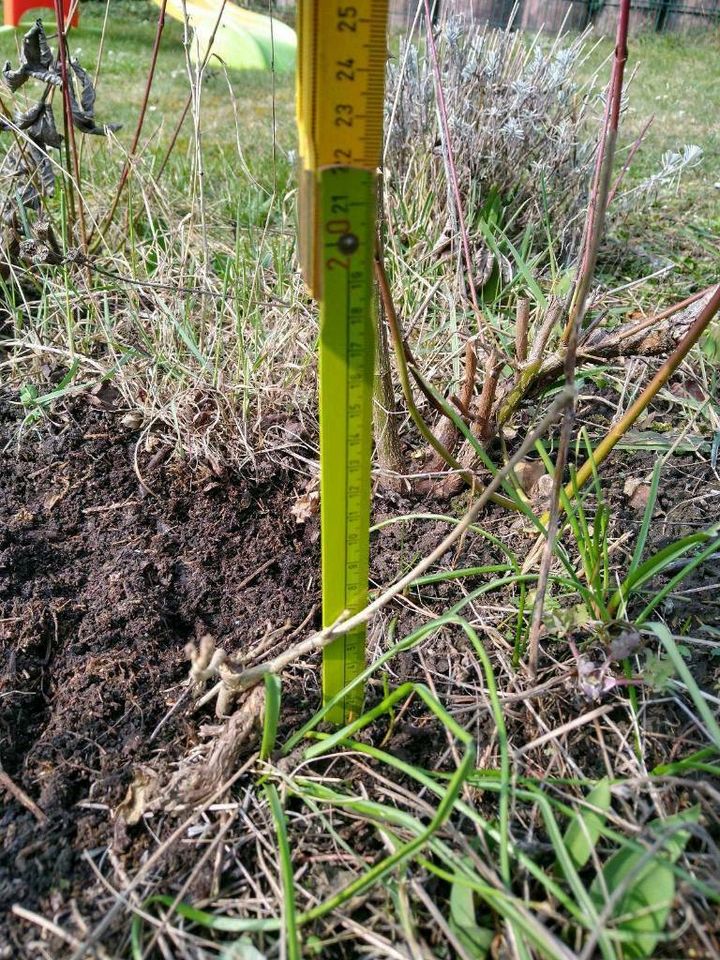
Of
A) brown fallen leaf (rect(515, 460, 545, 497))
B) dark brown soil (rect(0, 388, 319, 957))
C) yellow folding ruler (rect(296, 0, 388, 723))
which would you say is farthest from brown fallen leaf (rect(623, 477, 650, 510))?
yellow folding ruler (rect(296, 0, 388, 723))

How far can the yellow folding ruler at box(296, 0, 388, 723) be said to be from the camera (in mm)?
717

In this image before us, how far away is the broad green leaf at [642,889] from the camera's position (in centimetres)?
79

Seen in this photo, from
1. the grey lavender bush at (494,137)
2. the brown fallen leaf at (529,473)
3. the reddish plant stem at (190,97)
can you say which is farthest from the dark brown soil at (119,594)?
the grey lavender bush at (494,137)

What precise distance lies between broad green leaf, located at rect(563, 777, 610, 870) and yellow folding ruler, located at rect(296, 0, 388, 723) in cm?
47

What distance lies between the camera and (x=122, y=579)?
1.39 metres

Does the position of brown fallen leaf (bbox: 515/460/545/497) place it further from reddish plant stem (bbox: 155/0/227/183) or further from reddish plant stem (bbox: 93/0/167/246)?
reddish plant stem (bbox: 93/0/167/246)

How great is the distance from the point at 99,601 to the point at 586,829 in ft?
3.01

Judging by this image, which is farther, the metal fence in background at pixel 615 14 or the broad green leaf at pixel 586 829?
the metal fence in background at pixel 615 14

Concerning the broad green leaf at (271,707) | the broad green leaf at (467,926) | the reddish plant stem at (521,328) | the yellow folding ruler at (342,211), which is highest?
the yellow folding ruler at (342,211)

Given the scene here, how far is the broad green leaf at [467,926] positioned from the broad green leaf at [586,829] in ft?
0.45

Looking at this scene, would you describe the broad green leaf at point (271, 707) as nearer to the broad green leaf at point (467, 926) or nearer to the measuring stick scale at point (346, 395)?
the measuring stick scale at point (346, 395)

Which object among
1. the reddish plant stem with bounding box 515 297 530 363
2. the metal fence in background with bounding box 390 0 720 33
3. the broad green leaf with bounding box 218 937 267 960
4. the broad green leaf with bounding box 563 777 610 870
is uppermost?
the metal fence in background with bounding box 390 0 720 33

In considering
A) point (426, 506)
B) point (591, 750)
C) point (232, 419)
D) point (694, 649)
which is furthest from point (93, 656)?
point (694, 649)

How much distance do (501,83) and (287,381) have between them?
146 centimetres
